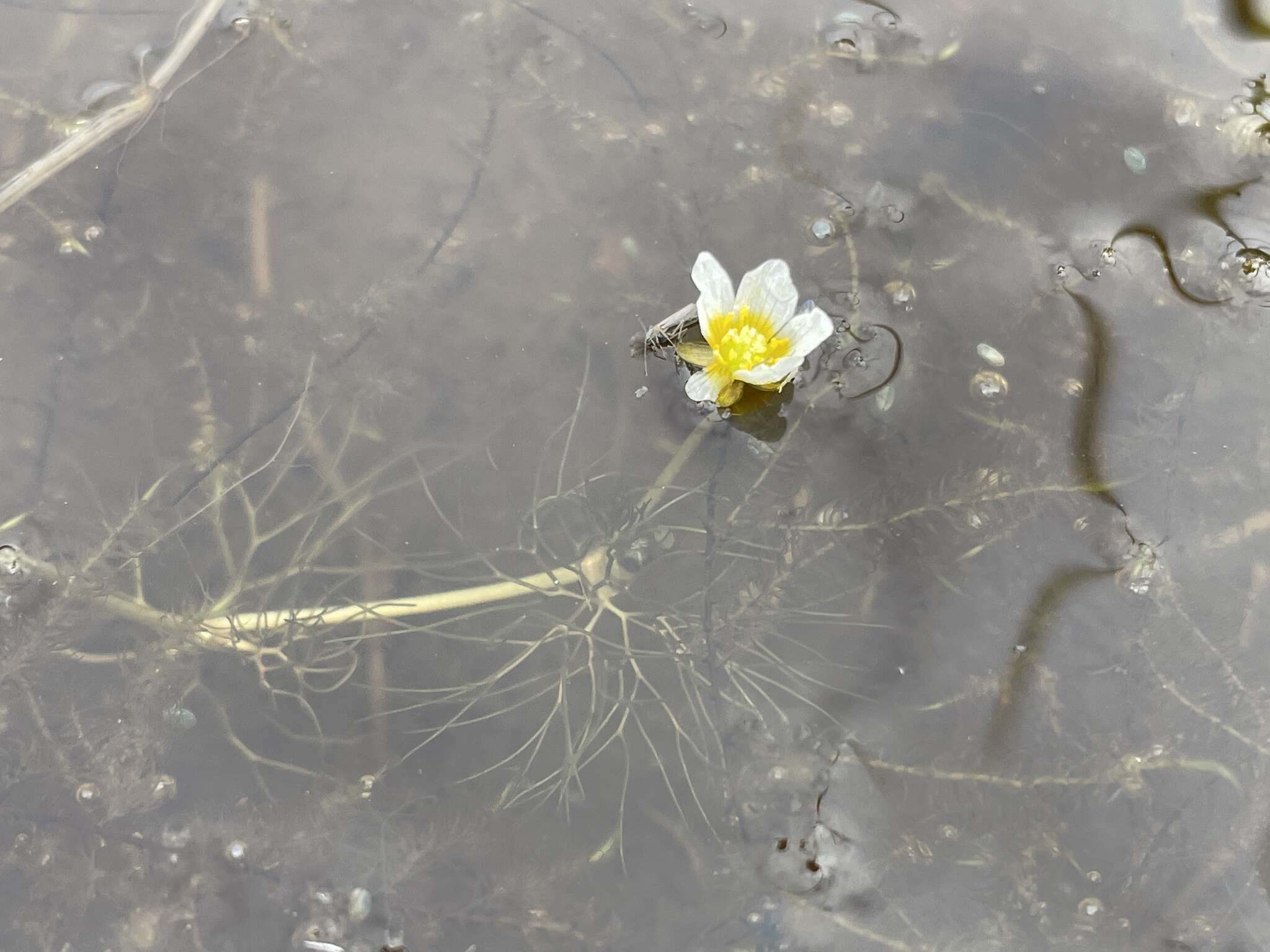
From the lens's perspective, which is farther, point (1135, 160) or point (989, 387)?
point (1135, 160)

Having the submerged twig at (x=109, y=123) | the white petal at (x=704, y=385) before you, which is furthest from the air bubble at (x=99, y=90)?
the white petal at (x=704, y=385)

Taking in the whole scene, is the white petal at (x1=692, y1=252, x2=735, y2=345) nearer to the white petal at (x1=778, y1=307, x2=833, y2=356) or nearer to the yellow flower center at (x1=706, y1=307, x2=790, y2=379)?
the yellow flower center at (x1=706, y1=307, x2=790, y2=379)

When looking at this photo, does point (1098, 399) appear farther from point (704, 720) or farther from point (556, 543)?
point (556, 543)

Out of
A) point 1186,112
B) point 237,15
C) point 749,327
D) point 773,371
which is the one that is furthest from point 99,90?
point 1186,112

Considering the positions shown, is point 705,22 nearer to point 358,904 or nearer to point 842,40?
point 842,40

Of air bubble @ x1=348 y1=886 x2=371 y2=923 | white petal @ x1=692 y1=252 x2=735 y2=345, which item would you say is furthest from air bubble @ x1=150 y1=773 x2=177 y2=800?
white petal @ x1=692 y1=252 x2=735 y2=345

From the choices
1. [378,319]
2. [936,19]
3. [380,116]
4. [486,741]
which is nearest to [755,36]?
[936,19]

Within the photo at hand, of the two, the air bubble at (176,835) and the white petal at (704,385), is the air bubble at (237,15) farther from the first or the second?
the air bubble at (176,835)
